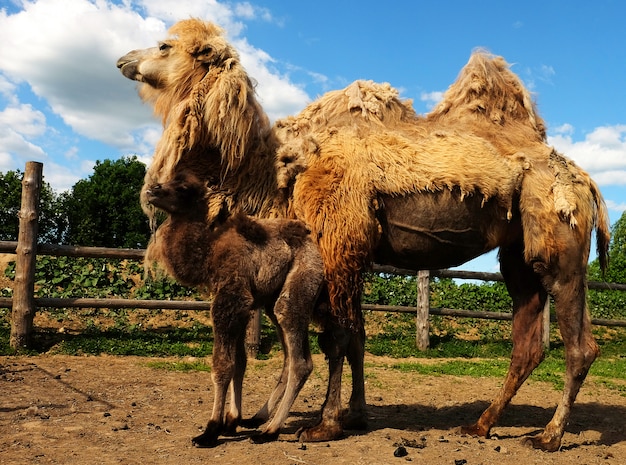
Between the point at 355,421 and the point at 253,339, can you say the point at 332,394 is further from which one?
the point at 253,339

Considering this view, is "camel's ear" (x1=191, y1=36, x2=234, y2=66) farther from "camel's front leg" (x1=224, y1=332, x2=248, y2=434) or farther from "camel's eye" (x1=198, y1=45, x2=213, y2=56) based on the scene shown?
"camel's front leg" (x1=224, y1=332, x2=248, y2=434)

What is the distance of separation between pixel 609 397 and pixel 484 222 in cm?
404

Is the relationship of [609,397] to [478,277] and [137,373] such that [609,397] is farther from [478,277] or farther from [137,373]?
[137,373]

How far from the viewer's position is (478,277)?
12.1 meters

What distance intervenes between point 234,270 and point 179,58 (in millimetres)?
1792

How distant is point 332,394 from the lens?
448 centimetres

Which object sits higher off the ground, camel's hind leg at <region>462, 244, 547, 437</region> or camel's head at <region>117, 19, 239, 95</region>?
camel's head at <region>117, 19, 239, 95</region>

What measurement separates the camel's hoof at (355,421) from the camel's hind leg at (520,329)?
0.88 meters

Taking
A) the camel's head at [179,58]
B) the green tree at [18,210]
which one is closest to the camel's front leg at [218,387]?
the camel's head at [179,58]

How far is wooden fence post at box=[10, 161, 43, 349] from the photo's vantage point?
8508 mm

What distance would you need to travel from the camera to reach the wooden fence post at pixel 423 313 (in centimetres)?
1107

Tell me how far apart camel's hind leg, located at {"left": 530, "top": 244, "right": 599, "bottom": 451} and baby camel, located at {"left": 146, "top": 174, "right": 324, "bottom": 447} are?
6.75 feet

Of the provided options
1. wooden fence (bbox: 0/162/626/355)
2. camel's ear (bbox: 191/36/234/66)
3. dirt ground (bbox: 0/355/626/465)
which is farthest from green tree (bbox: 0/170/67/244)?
camel's ear (bbox: 191/36/234/66)

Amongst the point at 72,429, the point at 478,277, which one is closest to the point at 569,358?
the point at 72,429
